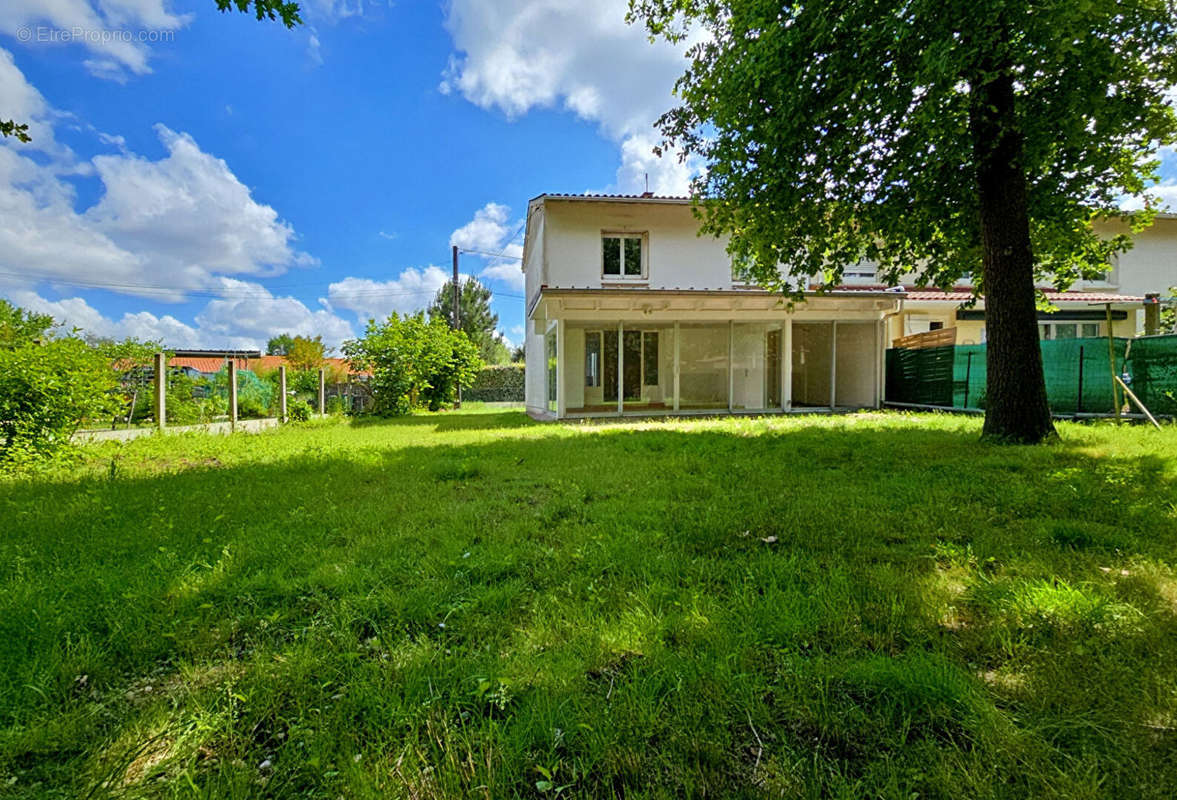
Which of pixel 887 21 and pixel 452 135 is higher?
pixel 452 135

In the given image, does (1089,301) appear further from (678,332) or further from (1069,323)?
(678,332)

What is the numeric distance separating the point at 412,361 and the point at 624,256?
8114 millimetres

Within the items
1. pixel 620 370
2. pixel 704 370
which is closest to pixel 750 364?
pixel 704 370

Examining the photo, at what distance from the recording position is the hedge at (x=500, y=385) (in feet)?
95.9

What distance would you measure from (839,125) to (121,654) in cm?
859

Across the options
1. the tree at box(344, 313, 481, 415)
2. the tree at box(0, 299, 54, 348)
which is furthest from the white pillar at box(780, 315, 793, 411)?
the tree at box(0, 299, 54, 348)

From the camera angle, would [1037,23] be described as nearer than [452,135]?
Yes

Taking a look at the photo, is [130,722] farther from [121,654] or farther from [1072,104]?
[1072,104]

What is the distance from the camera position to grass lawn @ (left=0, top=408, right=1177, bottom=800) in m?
1.40

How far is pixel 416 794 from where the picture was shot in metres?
1.33

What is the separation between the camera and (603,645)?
2.00 metres

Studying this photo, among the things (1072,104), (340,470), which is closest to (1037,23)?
(1072,104)

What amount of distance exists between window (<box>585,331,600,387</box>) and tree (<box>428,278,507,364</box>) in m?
31.4

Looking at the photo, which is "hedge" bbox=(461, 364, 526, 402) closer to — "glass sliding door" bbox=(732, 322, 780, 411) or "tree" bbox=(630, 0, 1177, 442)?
"glass sliding door" bbox=(732, 322, 780, 411)
